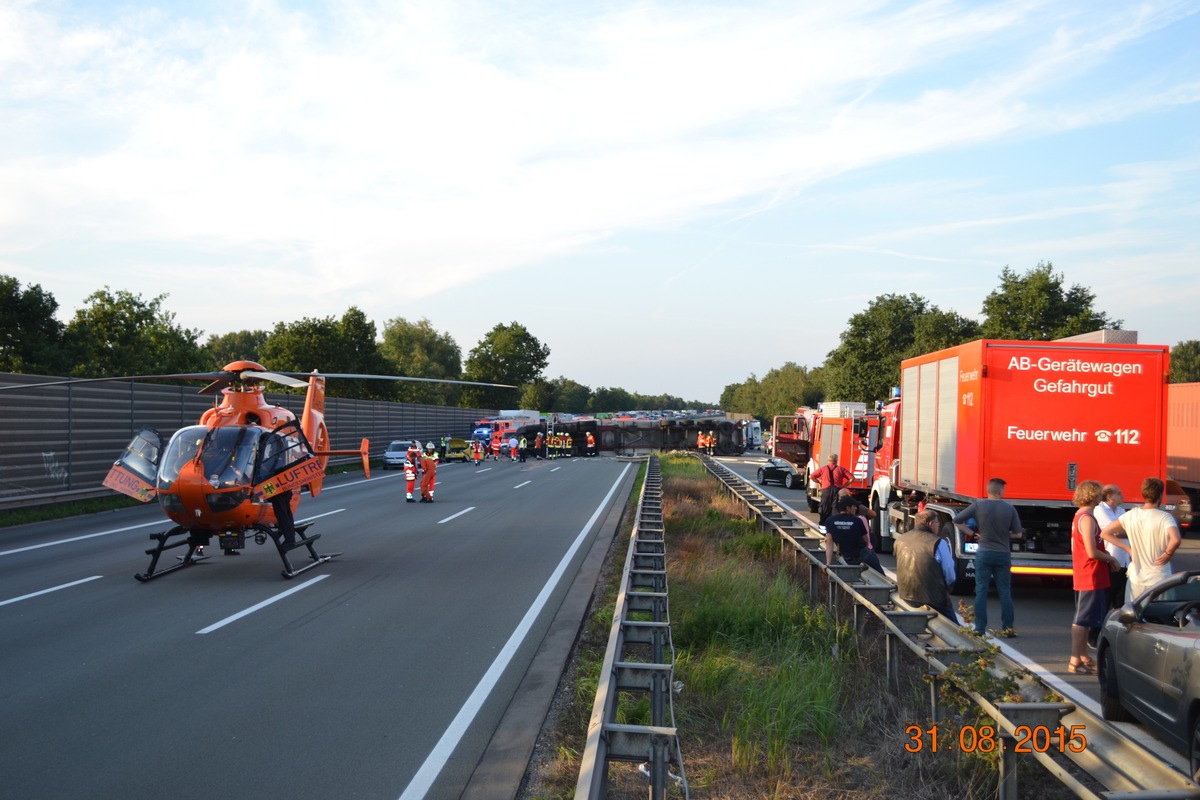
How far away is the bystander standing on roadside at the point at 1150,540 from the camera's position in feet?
27.3

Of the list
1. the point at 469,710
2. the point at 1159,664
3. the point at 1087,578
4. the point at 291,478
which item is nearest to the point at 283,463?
the point at 291,478

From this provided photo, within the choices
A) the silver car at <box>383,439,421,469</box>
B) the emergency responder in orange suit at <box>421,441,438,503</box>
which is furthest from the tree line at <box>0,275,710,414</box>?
the emergency responder in orange suit at <box>421,441,438,503</box>

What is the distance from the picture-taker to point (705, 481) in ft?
109

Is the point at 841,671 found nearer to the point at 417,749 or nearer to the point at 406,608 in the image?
the point at 417,749

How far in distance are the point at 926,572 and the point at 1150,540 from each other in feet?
6.27

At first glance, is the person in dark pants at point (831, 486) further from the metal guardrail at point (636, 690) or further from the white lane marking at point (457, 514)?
the white lane marking at point (457, 514)

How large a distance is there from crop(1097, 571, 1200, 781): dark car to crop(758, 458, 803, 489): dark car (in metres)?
30.5

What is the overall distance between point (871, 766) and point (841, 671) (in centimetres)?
199

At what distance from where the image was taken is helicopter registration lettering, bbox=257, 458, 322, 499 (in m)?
13.6

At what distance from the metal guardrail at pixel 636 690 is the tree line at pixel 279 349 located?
118ft

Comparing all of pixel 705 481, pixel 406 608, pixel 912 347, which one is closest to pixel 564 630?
pixel 406 608

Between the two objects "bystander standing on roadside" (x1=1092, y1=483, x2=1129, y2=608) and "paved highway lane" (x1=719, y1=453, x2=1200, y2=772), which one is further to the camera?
"bystander standing on roadside" (x1=1092, y1=483, x2=1129, y2=608)

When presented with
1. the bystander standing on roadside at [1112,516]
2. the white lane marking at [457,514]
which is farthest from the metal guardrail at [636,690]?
the white lane marking at [457,514]
